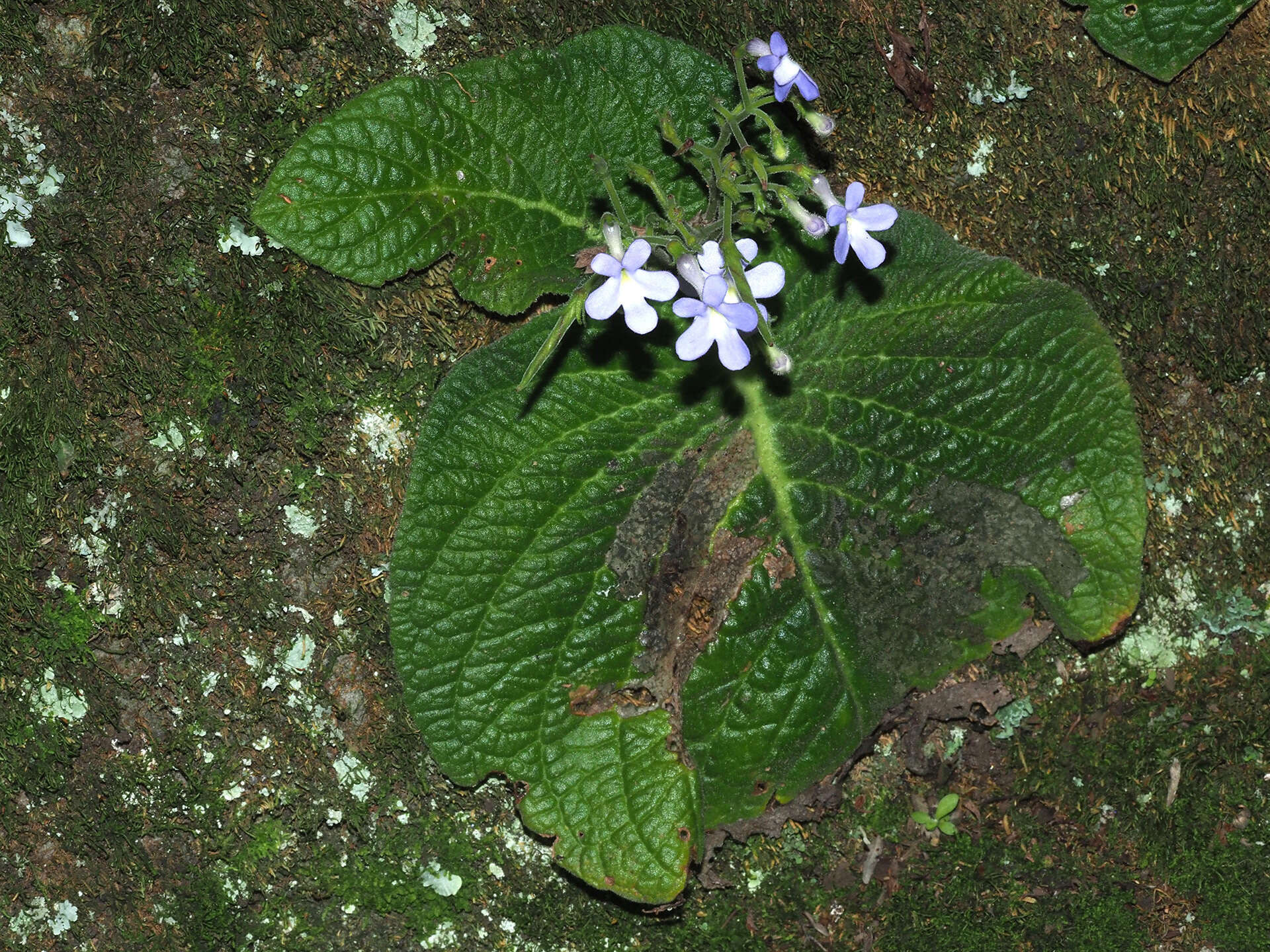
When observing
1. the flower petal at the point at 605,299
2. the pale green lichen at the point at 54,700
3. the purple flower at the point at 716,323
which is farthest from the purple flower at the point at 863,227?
the pale green lichen at the point at 54,700

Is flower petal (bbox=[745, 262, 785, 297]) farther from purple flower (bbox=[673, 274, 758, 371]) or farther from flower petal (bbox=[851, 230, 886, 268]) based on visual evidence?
flower petal (bbox=[851, 230, 886, 268])

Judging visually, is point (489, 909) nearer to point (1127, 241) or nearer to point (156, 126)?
point (156, 126)

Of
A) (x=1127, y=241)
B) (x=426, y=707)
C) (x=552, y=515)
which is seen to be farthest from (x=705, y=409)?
(x=1127, y=241)

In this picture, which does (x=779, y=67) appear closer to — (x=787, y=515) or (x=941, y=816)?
(x=787, y=515)

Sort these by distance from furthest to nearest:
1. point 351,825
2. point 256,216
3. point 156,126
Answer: point 351,825 < point 156,126 < point 256,216

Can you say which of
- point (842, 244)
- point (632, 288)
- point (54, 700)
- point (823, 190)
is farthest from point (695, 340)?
point (54, 700)
